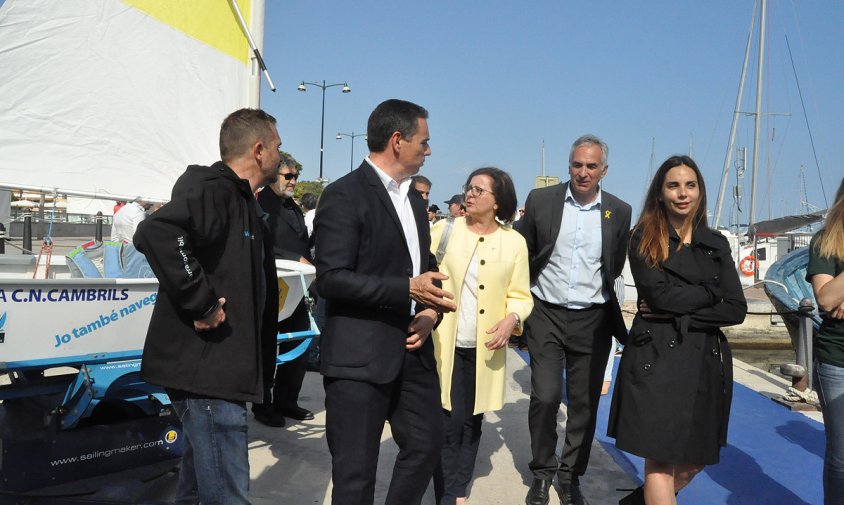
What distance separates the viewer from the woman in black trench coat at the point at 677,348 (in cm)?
283

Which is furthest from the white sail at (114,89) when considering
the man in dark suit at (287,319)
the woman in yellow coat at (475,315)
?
the woman in yellow coat at (475,315)

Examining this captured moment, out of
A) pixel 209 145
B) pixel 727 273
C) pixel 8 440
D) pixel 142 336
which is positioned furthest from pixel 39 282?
pixel 209 145

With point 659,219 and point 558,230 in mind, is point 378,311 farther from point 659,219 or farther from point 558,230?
point 558,230

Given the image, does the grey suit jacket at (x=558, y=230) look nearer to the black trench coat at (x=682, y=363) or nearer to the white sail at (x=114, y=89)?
the black trench coat at (x=682, y=363)

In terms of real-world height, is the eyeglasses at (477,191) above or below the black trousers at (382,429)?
above

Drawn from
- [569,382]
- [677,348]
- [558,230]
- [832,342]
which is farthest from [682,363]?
[558,230]

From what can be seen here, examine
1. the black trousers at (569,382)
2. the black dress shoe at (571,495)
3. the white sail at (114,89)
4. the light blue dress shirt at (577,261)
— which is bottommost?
the black dress shoe at (571,495)

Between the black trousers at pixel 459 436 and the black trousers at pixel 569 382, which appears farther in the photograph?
the black trousers at pixel 569 382

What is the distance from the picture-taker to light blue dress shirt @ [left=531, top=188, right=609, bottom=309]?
384 centimetres

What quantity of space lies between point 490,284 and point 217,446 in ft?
5.90

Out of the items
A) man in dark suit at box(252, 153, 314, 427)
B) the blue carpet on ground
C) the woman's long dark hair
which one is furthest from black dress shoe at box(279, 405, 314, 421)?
the woman's long dark hair

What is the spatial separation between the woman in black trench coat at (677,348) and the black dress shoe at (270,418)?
282 centimetres

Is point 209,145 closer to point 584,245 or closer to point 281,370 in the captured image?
point 281,370

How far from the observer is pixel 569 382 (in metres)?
3.91
